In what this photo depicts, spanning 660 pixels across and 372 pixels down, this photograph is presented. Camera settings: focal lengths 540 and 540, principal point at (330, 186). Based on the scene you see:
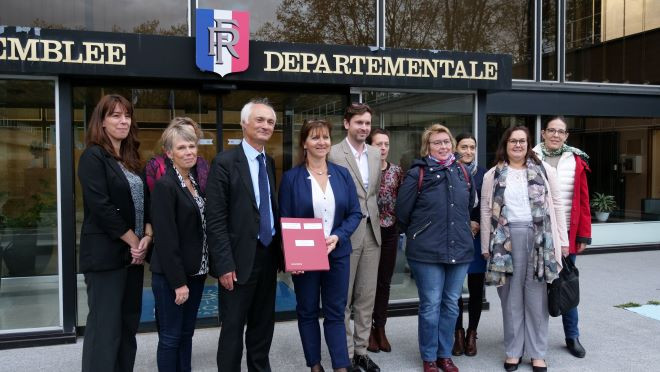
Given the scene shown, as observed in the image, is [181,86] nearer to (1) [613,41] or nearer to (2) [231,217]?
(2) [231,217]

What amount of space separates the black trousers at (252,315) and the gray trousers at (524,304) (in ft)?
6.36

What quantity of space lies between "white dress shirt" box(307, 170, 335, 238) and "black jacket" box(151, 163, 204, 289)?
812 millimetres

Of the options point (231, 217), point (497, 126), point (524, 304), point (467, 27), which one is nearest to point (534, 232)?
point (524, 304)

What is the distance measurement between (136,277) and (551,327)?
13.0 feet

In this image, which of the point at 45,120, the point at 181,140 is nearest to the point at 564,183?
the point at 181,140

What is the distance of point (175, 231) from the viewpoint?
3344 mm

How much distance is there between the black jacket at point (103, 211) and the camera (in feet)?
10.9

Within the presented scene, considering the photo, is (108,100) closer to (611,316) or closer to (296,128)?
(296,128)

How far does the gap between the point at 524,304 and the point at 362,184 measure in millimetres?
1637

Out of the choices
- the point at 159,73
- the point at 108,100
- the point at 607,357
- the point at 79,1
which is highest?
the point at 79,1

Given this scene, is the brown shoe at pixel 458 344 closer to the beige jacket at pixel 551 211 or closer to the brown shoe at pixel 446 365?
the brown shoe at pixel 446 365

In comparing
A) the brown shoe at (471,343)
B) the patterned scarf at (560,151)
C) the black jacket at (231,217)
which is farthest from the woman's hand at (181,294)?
the patterned scarf at (560,151)

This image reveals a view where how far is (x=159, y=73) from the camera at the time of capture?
15.8ft

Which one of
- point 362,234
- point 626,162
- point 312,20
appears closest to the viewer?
point 362,234
